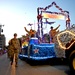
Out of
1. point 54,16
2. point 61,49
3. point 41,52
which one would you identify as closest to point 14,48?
point 41,52

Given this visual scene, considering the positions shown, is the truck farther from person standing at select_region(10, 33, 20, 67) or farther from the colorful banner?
the colorful banner

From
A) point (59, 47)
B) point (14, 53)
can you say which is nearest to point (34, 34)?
point (14, 53)

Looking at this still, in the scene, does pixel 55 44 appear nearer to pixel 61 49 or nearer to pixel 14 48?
pixel 61 49

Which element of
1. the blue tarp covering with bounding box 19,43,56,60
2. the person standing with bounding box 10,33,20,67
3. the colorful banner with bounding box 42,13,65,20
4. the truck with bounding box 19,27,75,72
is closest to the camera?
the truck with bounding box 19,27,75,72

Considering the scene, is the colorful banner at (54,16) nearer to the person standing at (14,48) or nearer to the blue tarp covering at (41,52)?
the blue tarp covering at (41,52)

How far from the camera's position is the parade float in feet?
29.7

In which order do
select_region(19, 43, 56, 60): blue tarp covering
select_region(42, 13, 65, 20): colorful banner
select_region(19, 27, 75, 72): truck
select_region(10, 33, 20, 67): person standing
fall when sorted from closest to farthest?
select_region(19, 27, 75, 72): truck → select_region(10, 33, 20, 67): person standing → select_region(19, 43, 56, 60): blue tarp covering → select_region(42, 13, 65, 20): colorful banner

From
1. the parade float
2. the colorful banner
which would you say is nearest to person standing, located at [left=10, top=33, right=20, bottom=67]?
the parade float

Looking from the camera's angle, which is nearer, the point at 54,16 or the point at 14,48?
the point at 14,48

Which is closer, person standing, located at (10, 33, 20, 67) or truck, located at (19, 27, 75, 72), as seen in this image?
truck, located at (19, 27, 75, 72)

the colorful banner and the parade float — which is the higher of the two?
the colorful banner

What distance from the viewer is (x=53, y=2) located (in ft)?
75.0

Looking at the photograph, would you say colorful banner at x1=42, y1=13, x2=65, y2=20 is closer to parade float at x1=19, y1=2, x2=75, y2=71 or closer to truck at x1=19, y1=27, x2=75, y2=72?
parade float at x1=19, y1=2, x2=75, y2=71

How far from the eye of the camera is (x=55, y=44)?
11250 mm
